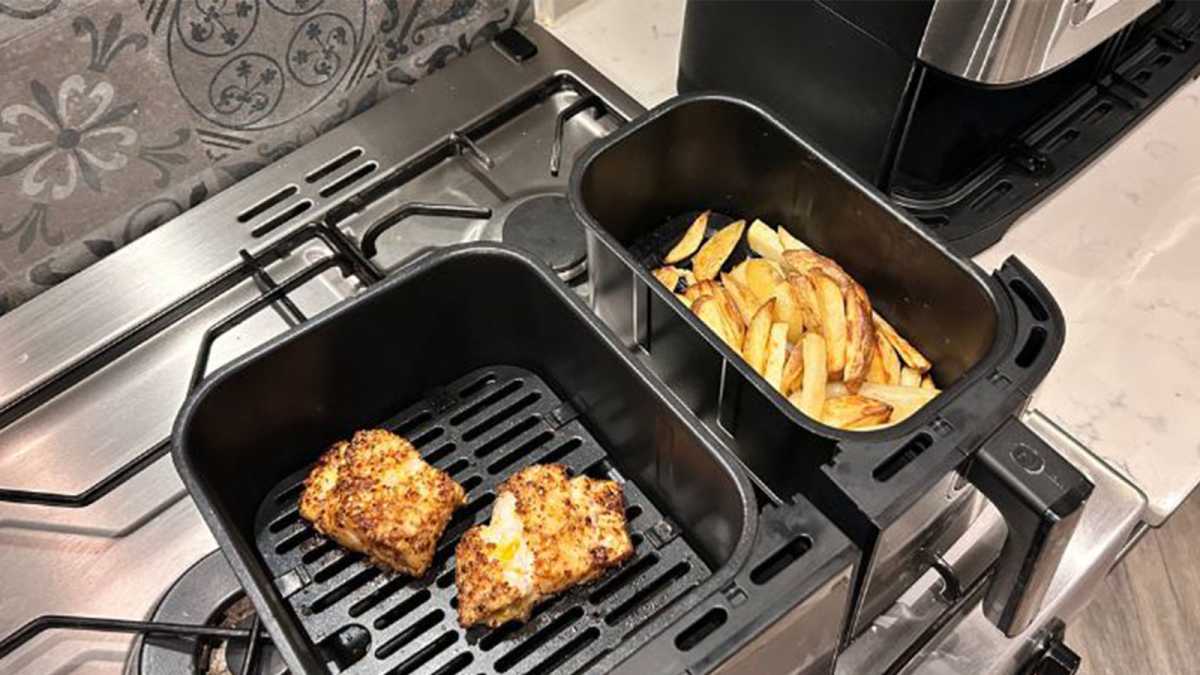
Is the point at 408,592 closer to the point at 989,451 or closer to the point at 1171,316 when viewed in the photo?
the point at 989,451

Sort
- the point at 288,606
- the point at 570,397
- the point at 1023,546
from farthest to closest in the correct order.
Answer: the point at 570,397 → the point at 288,606 → the point at 1023,546

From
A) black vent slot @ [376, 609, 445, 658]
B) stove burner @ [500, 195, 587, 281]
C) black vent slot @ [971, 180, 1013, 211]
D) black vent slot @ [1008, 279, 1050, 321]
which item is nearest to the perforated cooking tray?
black vent slot @ [376, 609, 445, 658]

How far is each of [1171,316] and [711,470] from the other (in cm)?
44

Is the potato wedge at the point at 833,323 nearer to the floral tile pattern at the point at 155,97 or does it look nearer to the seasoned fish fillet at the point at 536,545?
the seasoned fish fillet at the point at 536,545

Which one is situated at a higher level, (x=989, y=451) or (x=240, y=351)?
(x=240, y=351)

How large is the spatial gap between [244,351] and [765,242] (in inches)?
16.0

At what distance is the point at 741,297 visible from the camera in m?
0.82

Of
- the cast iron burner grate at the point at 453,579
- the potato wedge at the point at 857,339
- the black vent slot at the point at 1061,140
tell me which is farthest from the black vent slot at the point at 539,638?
the black vent slot at the point at 1061,140

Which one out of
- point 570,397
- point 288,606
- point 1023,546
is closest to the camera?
point 1023,546

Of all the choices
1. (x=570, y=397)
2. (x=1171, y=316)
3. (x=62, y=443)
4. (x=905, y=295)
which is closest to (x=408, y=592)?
(x=570, y=397)

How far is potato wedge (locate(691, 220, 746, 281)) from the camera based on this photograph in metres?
0.84

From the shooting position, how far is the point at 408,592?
0.73 meters

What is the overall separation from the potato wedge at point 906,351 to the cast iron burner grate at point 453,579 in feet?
0.68

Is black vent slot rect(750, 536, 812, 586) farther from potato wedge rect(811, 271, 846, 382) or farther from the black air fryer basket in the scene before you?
potato wedge rect(811, 271, 846, 382)
